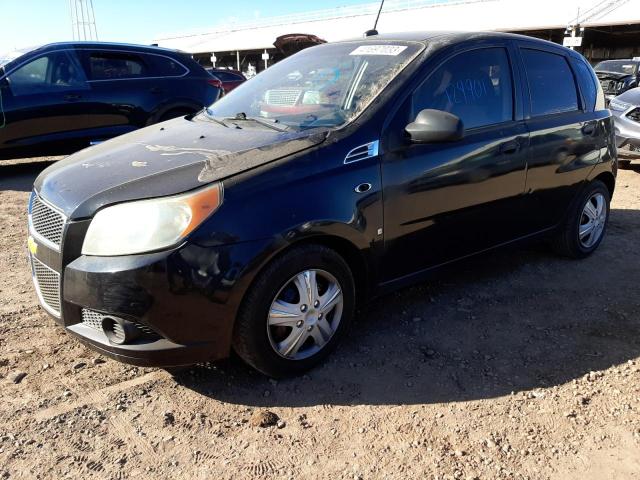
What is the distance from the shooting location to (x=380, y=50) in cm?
337

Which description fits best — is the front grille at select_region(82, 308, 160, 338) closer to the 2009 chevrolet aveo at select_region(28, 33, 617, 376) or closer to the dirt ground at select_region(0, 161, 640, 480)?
the 2009 chevrolet aveo at select_region(28, 33, 617, 376)

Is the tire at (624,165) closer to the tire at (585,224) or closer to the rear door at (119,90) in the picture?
the tire at (585,224)

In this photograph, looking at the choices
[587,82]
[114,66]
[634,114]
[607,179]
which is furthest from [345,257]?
[634,114]

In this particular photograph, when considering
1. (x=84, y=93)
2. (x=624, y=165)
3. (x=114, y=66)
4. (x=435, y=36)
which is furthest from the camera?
(x=624, y=165)

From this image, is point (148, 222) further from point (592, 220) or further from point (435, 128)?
point (592, 220)

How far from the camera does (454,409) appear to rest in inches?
104

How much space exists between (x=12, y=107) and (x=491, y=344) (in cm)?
658

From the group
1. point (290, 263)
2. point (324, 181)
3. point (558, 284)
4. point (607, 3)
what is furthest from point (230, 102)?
point (607, 3)

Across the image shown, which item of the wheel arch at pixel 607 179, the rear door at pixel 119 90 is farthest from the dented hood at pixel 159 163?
the rear door at pixel 119 90

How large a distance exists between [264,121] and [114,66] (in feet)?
17.8

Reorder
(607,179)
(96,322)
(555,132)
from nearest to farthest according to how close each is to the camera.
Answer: (96,322) < (555,132) < (607,179)

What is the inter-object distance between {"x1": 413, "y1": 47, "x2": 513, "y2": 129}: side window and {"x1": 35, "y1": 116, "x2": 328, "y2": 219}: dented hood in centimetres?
79

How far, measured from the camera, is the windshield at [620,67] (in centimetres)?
1298

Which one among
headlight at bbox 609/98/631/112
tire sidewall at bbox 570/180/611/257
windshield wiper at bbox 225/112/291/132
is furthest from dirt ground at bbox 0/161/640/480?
headlight at bbox 609/98/631/112
